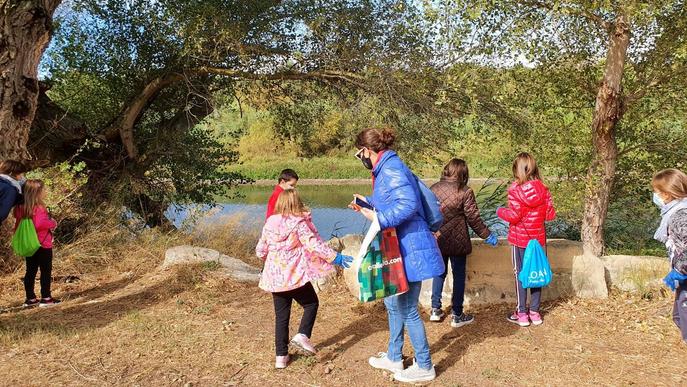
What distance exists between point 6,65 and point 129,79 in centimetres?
379

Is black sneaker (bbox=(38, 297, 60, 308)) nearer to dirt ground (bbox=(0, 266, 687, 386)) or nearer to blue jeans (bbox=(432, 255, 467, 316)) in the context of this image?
dirt ground (bbox=(0, 266, 687, 386))

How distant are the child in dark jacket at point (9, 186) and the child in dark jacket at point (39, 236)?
1.12 feet

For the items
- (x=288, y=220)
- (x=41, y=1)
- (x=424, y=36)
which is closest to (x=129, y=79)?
(x=41, y=1)

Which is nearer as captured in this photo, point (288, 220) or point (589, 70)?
point (288, 220)

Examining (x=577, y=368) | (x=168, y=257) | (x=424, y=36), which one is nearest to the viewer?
(x=577, y=368)

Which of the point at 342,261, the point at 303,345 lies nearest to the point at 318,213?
the point at 303,345

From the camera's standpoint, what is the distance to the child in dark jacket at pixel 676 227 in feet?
11.7

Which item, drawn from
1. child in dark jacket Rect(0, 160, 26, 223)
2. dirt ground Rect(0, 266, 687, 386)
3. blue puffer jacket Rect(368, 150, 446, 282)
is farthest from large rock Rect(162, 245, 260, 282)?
blue puffer jacket Rect(368, 150, 446, 282)

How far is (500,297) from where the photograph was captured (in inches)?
215

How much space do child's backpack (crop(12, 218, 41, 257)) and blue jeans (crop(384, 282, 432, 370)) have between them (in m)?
3.86

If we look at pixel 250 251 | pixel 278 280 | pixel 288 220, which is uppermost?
pixel 288 220

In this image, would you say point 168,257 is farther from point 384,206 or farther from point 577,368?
point 577,368

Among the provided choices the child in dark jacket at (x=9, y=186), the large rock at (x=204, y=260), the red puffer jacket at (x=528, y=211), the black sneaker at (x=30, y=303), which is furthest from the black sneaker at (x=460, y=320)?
the black sneaker at (x=30, y=303)

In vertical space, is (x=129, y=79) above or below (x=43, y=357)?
above
